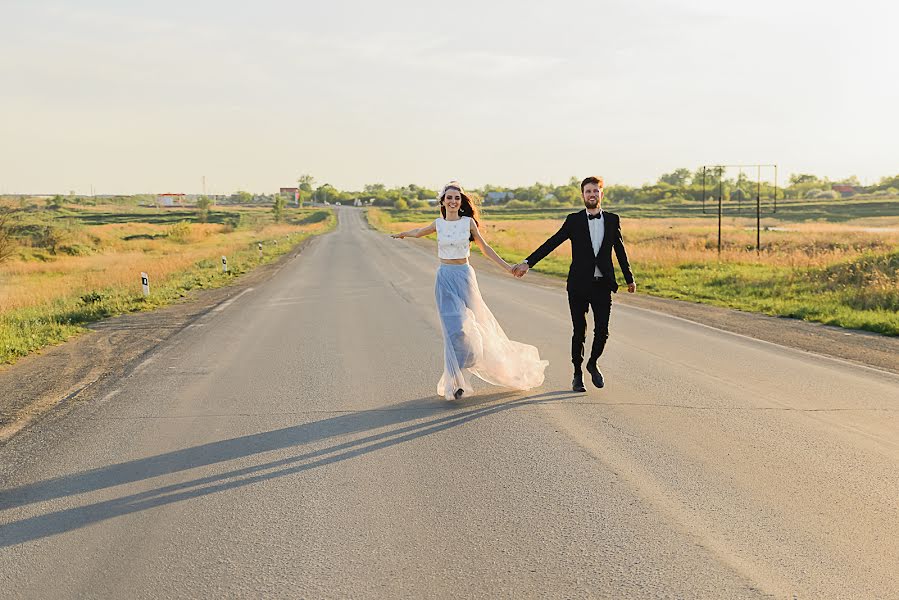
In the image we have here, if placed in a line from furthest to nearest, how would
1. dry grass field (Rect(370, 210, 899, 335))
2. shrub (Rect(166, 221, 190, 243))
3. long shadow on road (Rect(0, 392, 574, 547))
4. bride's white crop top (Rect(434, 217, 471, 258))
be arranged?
shrub (Rect(166, 221, 190, 243))
dry grass field (Rect(370, 210, 899, 335))
bride's white crop top (Rect(434, 217, 471, 258))
long shadow on road (Rect(0, 392, 574, 547))

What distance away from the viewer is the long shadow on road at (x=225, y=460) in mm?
4621

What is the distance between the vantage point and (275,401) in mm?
7609

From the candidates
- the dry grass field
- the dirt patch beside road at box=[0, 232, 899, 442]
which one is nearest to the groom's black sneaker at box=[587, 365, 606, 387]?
the dry grass field

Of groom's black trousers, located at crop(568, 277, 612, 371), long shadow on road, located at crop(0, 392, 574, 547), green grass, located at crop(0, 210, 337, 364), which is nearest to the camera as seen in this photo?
long shadow on road, located at crop(0, 392, 574, 547)

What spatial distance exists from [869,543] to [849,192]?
194 m

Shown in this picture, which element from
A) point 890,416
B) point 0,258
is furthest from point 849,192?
point 890,416

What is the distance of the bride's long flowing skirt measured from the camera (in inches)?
292

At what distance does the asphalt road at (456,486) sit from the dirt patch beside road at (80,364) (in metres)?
0.41

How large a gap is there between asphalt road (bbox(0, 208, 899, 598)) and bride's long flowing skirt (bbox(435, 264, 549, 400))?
0.69 ft

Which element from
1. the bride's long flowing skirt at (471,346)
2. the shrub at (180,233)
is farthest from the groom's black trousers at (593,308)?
the shrub at (180,233)

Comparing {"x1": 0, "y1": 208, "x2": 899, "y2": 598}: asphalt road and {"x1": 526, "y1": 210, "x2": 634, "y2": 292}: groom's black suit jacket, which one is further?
{"x1": 526, "y1": 210, "x2": 634, "y2": 292}: groom's black suit jacket

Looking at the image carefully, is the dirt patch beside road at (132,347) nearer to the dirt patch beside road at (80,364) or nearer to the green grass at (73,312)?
the dirt patch beside road at (80,364)

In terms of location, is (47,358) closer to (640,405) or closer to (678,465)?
(640,405)

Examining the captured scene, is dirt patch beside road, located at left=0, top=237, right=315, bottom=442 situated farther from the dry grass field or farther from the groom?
the dry grass field
